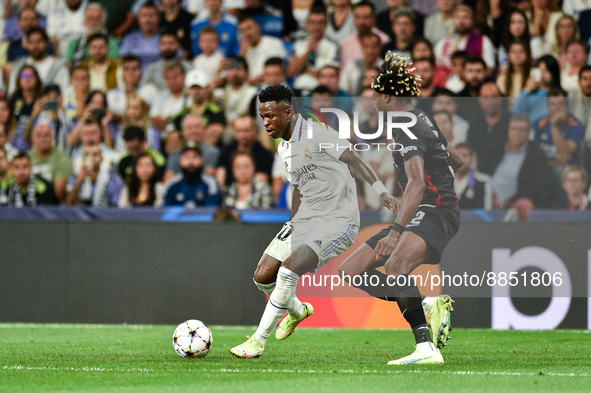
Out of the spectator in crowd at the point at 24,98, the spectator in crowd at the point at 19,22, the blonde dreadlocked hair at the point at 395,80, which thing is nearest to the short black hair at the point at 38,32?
the spectator in crowd at the point at 19,22

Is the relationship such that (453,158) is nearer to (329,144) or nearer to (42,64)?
(329,144)

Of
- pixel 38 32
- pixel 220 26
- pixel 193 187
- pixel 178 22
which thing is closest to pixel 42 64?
pixel 38 32

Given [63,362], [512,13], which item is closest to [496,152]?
[512,13]

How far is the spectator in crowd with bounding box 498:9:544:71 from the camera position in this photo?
10688mm

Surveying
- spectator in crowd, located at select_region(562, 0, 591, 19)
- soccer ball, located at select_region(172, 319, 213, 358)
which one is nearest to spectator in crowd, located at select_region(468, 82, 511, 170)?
spectator in crowd, located at select_region(562, 0, 591, 19)

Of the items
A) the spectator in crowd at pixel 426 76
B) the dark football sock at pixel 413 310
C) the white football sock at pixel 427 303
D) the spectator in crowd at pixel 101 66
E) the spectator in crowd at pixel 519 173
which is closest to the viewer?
the dark football sock at pixel 413 310

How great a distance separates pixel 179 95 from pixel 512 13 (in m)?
4.79

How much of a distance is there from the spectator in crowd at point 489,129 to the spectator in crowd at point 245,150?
275 centimetres

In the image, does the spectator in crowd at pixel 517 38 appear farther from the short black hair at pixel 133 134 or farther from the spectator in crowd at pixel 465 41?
A: the short black hair at pixel 133 134

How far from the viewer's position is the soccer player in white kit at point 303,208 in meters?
6.37

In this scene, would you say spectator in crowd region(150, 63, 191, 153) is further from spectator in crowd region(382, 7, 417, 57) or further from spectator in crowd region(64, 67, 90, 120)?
spectator in crowd region(382, 7, 417, 57)

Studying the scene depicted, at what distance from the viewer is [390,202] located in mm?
6570

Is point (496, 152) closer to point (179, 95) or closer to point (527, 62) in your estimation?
point (527, 62)

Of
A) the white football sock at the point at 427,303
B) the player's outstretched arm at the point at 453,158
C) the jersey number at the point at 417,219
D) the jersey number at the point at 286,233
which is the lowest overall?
the white football sock at the point at 427,303
